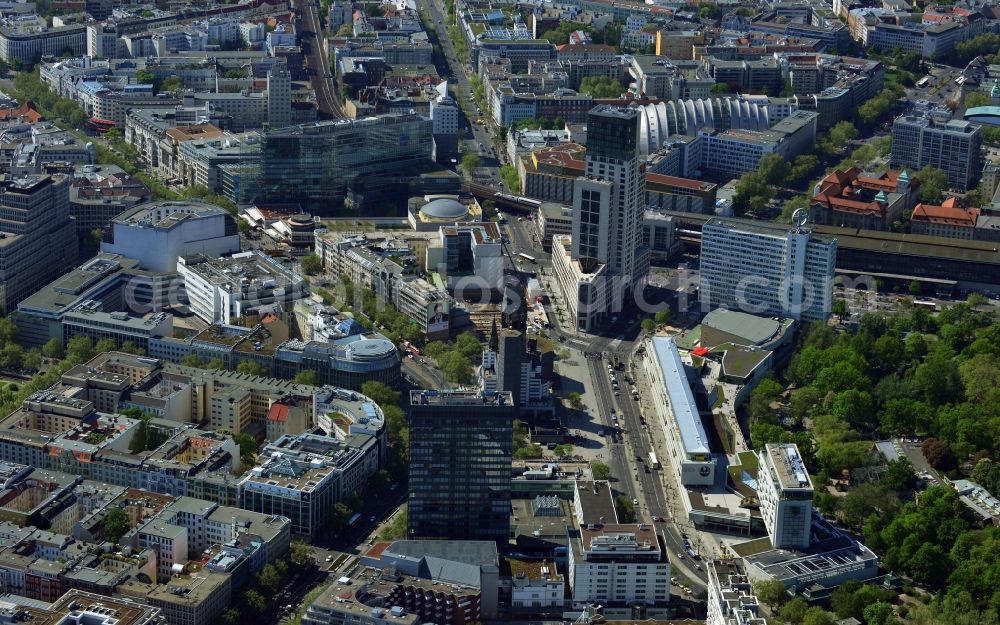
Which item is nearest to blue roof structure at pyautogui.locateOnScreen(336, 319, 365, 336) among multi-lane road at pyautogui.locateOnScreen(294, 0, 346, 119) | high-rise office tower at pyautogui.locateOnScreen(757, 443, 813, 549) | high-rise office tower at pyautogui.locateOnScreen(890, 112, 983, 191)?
high-rise office tower at pyautogui.locateOnScreen(757, 443, 813, 549)

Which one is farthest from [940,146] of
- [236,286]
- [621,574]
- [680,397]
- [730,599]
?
[730,599]

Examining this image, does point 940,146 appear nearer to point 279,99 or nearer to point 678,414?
point 279,99

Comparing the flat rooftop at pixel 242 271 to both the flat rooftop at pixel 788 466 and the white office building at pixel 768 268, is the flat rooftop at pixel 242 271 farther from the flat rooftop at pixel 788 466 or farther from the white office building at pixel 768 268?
the flat rooftop at pixel 788 466

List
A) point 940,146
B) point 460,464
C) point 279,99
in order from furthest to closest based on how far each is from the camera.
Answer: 1. point 279,99
2. point 940,146
3. point 460,464

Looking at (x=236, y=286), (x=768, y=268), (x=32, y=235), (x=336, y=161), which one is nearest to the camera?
(x=236, y=286)

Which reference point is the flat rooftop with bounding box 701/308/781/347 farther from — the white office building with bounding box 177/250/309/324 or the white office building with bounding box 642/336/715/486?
the white office building with bounding box 177/250/309/324

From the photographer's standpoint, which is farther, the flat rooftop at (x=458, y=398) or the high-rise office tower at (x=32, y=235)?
the high-rise office tower at (x=32, y=235)

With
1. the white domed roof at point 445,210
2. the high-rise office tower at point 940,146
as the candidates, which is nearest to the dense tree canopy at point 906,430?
the white domed roof at point 445,210
